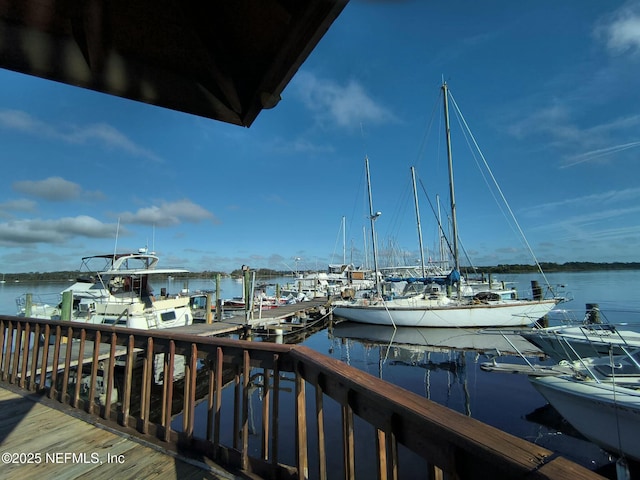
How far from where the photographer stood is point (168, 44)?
1.99m

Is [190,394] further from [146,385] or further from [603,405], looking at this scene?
[603,405]

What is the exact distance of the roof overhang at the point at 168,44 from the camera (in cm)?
168

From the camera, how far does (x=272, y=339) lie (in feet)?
48.8

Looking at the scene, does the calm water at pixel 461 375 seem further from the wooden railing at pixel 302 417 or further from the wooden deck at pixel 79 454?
the wooden deck at pixel 79 454

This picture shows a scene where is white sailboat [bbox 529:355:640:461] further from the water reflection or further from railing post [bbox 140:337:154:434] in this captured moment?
railing post [bbox 140:337:154:434]

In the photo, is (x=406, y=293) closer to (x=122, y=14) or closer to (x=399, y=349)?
(x=399, y=349)

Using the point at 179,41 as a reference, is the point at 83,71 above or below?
below

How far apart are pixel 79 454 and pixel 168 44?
3.70 m

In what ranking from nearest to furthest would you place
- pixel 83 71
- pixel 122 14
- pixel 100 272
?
pixel 122 14 → pixel 83 71 → pixel 100 272

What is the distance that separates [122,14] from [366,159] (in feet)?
85.8

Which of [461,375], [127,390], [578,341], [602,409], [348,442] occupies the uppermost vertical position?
[348,442]

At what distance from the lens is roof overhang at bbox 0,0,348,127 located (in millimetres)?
1681

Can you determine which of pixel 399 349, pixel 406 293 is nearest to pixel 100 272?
pixel 399 349

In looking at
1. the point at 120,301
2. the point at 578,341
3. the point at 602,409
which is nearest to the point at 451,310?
the point at 578,341
